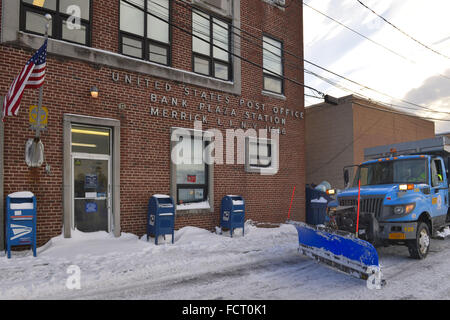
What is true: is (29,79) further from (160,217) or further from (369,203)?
(369,203)

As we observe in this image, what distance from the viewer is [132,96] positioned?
9812mm

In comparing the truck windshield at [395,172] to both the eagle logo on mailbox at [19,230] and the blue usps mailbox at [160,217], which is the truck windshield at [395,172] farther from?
the eagle logo on mailbox at [19,230]

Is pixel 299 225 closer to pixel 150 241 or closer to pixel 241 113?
pixel 150 241

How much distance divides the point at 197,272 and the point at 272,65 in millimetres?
9747

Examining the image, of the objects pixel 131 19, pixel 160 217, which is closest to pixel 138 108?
pixel 131 19

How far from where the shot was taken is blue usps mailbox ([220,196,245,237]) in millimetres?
10539

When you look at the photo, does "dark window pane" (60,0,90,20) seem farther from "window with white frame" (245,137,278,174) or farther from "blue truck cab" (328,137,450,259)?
"blue truck cab" (328,137,450,259)

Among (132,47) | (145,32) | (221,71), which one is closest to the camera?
(132,47)

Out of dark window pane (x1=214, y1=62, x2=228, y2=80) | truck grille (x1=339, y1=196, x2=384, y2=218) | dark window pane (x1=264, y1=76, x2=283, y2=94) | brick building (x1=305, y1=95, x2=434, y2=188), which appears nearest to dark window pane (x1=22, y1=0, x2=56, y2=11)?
dark window pane (x1=214, y1=62, x2=228, y2=80)

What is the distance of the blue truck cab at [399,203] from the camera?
22.6 feet

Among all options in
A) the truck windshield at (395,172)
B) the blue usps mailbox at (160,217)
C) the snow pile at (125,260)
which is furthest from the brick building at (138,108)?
the truck windshield at (395,172)

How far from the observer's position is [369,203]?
24.1 feet

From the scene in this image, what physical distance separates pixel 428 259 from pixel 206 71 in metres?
8.62
